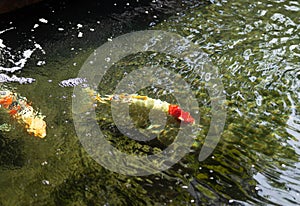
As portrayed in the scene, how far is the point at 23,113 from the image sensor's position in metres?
3.04

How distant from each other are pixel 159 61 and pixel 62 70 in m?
0.78

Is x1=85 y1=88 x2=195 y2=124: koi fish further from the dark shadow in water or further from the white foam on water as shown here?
the dark shadow in water

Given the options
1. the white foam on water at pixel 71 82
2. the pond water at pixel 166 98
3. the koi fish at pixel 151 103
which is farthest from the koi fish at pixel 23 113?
the koi fish at pixel 151 103

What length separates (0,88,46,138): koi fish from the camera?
2.94 m

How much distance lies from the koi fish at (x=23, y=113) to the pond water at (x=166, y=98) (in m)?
0.05

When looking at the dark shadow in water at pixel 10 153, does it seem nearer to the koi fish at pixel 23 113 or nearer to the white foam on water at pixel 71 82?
the koi fish at pixel 23 113

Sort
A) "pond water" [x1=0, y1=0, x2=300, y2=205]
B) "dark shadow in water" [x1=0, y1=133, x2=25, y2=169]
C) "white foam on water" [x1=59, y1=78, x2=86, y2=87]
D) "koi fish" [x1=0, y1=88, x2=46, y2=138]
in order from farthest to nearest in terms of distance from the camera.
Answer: "white foam on water" [x1=59, y1=78, x2=86, y2=87] < "koi fish" [x1=0, y1=88, x2=46, y2=138] < "dark shadow in water" [x1=0, y1=133, x2=25, y2=169] < "pond water" [x1=0, y1=0, x2=300, y2=205]

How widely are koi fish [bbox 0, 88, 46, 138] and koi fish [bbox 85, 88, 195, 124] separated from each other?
457 mm

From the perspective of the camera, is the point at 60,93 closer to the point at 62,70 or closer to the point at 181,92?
the point at 62,70

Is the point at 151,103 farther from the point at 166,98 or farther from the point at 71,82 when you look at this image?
the point at 71,82

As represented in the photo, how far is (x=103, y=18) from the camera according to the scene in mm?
4258

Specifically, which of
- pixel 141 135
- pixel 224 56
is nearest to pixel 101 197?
pixel 141 135

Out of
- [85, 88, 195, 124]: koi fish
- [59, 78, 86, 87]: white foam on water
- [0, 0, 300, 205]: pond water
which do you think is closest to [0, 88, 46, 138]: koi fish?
[0, 0, 300, 205]: pond water

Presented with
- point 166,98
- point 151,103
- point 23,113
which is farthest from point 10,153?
point 166,98
